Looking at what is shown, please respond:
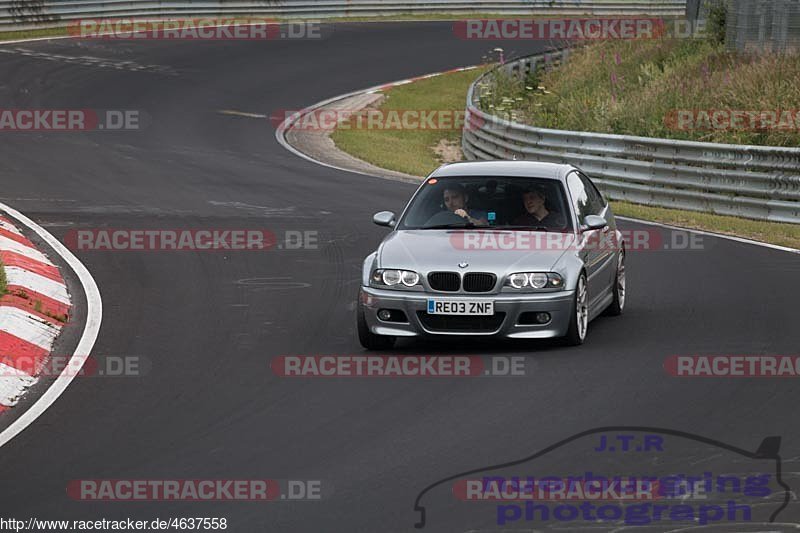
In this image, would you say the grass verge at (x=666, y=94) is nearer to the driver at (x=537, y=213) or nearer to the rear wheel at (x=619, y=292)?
the rear wheel at (x=619, y=292)

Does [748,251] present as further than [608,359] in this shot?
Yes

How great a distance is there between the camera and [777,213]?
20141 mm

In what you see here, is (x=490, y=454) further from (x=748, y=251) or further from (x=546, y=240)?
(x=748, y=251)

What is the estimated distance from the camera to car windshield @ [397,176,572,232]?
12.0 metres

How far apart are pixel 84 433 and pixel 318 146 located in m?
20.2

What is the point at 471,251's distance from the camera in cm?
1136

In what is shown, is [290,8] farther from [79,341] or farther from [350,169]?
[79,341]

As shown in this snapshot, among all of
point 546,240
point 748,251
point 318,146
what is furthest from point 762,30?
point 546,240

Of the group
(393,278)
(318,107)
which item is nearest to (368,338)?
(393,278)
